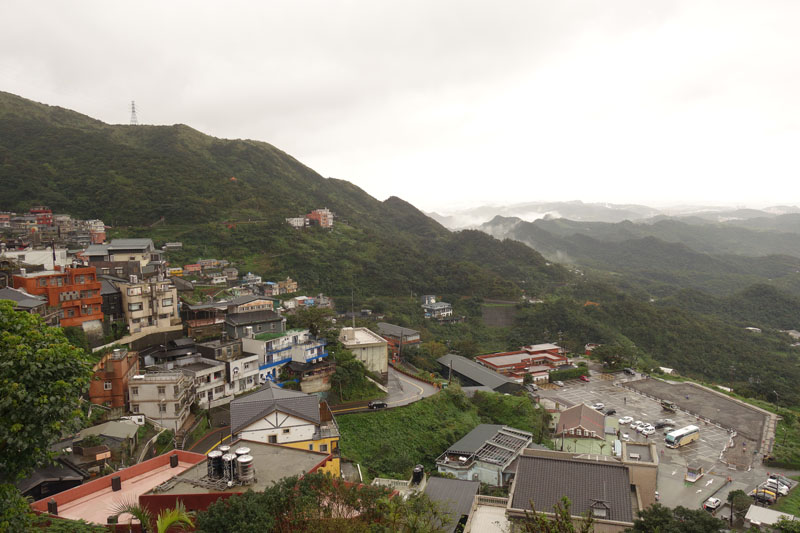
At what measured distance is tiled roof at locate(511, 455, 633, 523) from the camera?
14242 mm

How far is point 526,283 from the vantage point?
81.2 meters

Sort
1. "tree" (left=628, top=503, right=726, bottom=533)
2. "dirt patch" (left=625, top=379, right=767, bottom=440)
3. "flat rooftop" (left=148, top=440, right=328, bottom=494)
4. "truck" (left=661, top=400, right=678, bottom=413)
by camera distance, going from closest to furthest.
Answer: "flat rooftop" (left=148, top=440, right=328, bottom=494)
"tree" (left=628, top=503, right=726, bottom=533)
"dirt patch" (left=625, top=379, right=767, bottom=440)
"truck" (left=661, top=400, right=678, bottom=413)

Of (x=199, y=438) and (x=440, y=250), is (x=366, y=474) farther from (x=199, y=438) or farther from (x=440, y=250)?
(x=440, y=250)

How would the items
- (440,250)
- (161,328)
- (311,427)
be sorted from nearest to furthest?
1. (311,427)
2. (161,328)
3. (440,250)

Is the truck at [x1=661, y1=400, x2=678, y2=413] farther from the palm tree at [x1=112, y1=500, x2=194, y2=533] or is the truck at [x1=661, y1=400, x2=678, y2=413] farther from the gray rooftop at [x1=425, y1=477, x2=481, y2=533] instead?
the palm tree at [x1=112, y1=500, x2=194, y2=533]

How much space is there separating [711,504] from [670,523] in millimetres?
13092

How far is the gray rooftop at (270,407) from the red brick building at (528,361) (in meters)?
28.0

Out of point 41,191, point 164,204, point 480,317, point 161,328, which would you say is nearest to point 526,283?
point 480,317

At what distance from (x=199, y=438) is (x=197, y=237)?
44.2 m

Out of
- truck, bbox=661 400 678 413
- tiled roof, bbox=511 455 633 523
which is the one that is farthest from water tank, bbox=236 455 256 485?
truck, bbox=661 400 678 413

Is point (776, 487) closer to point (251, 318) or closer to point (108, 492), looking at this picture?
point (108, 492)

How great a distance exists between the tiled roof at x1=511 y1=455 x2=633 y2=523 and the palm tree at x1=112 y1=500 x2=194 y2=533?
10.5 m

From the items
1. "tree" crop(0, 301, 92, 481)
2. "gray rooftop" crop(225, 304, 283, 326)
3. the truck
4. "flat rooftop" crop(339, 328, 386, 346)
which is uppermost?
"tree" crop(0, 301, 92, 481)

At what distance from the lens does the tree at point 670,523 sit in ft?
41.8
